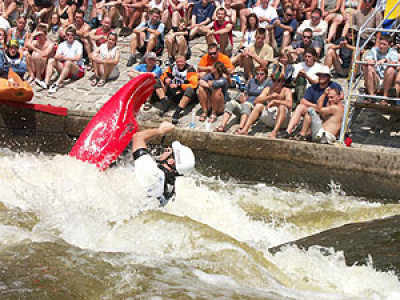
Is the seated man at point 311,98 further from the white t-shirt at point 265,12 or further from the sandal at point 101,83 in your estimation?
the sandal at point 101,83


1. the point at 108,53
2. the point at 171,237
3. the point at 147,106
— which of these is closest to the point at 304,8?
the point at 147,106

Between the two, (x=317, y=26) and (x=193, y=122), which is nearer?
(x=193, y=122)

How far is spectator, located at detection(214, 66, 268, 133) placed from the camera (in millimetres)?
8688

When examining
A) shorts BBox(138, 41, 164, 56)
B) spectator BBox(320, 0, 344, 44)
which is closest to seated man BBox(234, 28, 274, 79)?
spectator BBox(320, 0, 344, 44)

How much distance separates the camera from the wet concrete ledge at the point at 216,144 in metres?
7.45

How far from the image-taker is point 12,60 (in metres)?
10.6

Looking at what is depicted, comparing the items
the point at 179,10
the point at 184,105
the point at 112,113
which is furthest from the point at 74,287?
the point at 179,10

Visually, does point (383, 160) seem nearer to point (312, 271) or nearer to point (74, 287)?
point (312, 271)

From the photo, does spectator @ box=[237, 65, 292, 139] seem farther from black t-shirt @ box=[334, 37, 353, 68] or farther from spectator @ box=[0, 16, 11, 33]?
spectator @ box=[0, 16, 11, 33]

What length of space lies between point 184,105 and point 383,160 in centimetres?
326

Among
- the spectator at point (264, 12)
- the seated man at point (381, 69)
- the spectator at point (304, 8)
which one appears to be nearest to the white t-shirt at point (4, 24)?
the spectator at point (264, 12)

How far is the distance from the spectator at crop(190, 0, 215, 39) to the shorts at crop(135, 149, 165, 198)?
4.78 metres

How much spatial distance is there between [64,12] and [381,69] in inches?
270

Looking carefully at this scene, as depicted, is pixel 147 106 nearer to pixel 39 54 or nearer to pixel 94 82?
pixel 94 82
